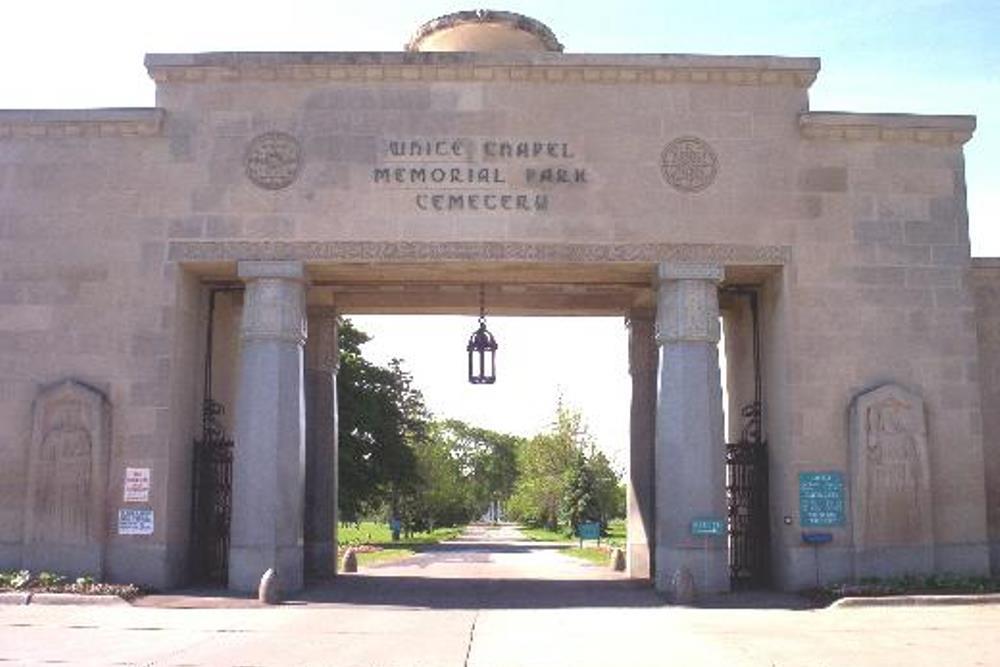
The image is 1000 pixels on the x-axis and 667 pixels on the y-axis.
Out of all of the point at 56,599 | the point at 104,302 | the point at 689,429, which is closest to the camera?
the point at 56,599

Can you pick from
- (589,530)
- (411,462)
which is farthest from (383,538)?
(589,530)

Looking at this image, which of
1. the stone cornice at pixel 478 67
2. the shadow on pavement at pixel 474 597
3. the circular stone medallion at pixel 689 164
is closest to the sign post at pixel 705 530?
the shadow on pavement at pixel 474 597

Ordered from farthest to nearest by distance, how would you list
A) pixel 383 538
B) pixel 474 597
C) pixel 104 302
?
pixel 383 538 < pixel 104 302 < pixel 474 597

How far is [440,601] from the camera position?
1862 centimetres

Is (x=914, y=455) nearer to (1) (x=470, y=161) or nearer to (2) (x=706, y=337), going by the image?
(2) (x=706, y=337)

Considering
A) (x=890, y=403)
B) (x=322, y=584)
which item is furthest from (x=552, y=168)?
(x=322, y=584)

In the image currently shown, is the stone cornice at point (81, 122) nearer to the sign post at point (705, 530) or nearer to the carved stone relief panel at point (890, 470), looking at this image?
the sign post at point (705, 530)

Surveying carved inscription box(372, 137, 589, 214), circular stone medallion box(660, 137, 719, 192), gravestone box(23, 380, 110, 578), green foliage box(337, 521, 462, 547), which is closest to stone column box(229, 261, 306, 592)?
gravestone box(23, 380, 110, 578)

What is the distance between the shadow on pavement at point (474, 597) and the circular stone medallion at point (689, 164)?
756 cm

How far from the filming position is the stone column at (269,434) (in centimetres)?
1950

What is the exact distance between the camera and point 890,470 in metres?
19.8

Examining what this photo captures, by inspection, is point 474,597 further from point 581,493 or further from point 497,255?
point 581,493

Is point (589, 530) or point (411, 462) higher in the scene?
point (411, 462)

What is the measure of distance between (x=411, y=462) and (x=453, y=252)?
34.3 meters
